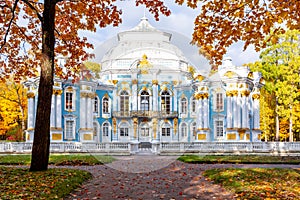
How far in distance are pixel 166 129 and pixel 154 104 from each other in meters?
2.32

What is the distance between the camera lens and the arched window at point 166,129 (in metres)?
25.6

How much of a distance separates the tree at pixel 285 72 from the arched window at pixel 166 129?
1057 cm

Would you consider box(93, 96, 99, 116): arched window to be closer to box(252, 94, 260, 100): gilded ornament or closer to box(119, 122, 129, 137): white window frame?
box(119, 122, 129, 137): white window frame

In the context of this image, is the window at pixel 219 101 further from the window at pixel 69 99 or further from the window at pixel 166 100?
the window at pixel 69 99

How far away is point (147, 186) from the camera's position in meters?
9.24

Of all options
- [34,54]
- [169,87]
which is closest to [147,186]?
[34,54]

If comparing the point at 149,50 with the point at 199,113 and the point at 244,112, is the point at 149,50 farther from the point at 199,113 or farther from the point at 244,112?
the point at 244,112

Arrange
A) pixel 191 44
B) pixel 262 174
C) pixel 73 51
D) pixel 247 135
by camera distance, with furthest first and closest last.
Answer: pixel 247 135
pixel 73 51
pixel 262 174
pixel 191 44

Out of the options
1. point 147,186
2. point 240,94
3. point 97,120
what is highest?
point 240,94

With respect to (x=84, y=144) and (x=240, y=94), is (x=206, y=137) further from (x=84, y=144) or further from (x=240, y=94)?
(x=84, y=144)

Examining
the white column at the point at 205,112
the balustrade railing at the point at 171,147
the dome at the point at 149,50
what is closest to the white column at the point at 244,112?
the white column at the point at 205,112

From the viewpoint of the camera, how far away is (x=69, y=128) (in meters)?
28.4

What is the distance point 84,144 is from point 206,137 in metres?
10.5

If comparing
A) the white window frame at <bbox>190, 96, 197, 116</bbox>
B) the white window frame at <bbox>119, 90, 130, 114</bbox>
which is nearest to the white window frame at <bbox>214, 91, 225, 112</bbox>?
the white window frame at <bbox>190, 96, 197, 116</bbox>
